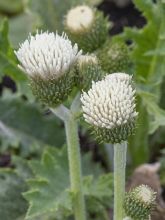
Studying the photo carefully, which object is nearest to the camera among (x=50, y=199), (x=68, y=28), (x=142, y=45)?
(x=50, y=199)

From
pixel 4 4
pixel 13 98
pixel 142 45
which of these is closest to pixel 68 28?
pixel 142 45

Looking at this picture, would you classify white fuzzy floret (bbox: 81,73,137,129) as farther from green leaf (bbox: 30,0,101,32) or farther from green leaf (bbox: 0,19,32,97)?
green leaf (bbox: 30,0,101,32)

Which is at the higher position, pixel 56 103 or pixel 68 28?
pixel 68 28

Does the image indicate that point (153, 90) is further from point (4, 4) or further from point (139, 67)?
point (4, 4)

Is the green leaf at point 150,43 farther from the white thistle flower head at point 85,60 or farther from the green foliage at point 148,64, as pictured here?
the white thistle flower head at point 85,60

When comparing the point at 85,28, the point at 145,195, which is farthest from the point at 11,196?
the point at 145,195

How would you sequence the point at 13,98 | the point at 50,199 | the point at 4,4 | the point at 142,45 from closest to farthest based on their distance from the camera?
the point at 50,199 → the point at 142,45 → the point at 13,98 → the point at 4,4

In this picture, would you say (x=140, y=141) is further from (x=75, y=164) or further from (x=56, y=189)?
(x=75, y=164)
